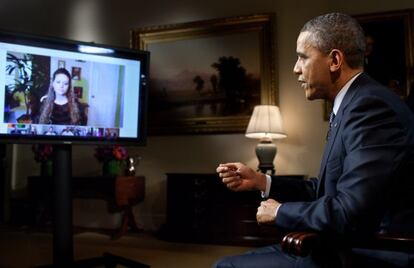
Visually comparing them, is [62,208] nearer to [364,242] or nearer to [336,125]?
[336,125]

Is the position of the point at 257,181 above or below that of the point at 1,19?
below

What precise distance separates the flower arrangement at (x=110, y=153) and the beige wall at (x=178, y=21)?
0.39 meters

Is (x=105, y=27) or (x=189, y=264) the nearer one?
(x=189, y=264)

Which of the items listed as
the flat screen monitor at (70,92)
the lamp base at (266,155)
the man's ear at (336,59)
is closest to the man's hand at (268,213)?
the man's ear at (336,59)

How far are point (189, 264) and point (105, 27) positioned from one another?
3.15 meters

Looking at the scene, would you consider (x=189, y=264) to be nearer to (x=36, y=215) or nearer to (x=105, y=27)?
(x=36, y=215)

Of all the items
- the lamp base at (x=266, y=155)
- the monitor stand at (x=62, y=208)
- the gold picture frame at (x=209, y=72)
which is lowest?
the monitor stand at (x=62, y=208)

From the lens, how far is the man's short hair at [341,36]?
128cm

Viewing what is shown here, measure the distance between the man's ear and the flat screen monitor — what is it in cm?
155

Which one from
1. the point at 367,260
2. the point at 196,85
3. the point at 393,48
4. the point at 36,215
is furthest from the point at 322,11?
the point at 36,215

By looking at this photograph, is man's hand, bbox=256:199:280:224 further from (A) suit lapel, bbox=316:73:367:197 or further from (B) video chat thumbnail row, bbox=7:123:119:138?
(B) video chat thumbnail row, bbox=7:123:119:138

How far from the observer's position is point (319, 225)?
1.09 metres

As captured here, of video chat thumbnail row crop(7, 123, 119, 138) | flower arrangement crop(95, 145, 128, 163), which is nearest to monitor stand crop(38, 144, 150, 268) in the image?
video chat thumbnail row crop(7, 123, 119, 138)

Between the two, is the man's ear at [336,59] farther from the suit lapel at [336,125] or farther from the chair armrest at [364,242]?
the chair armrest at [364,242]
